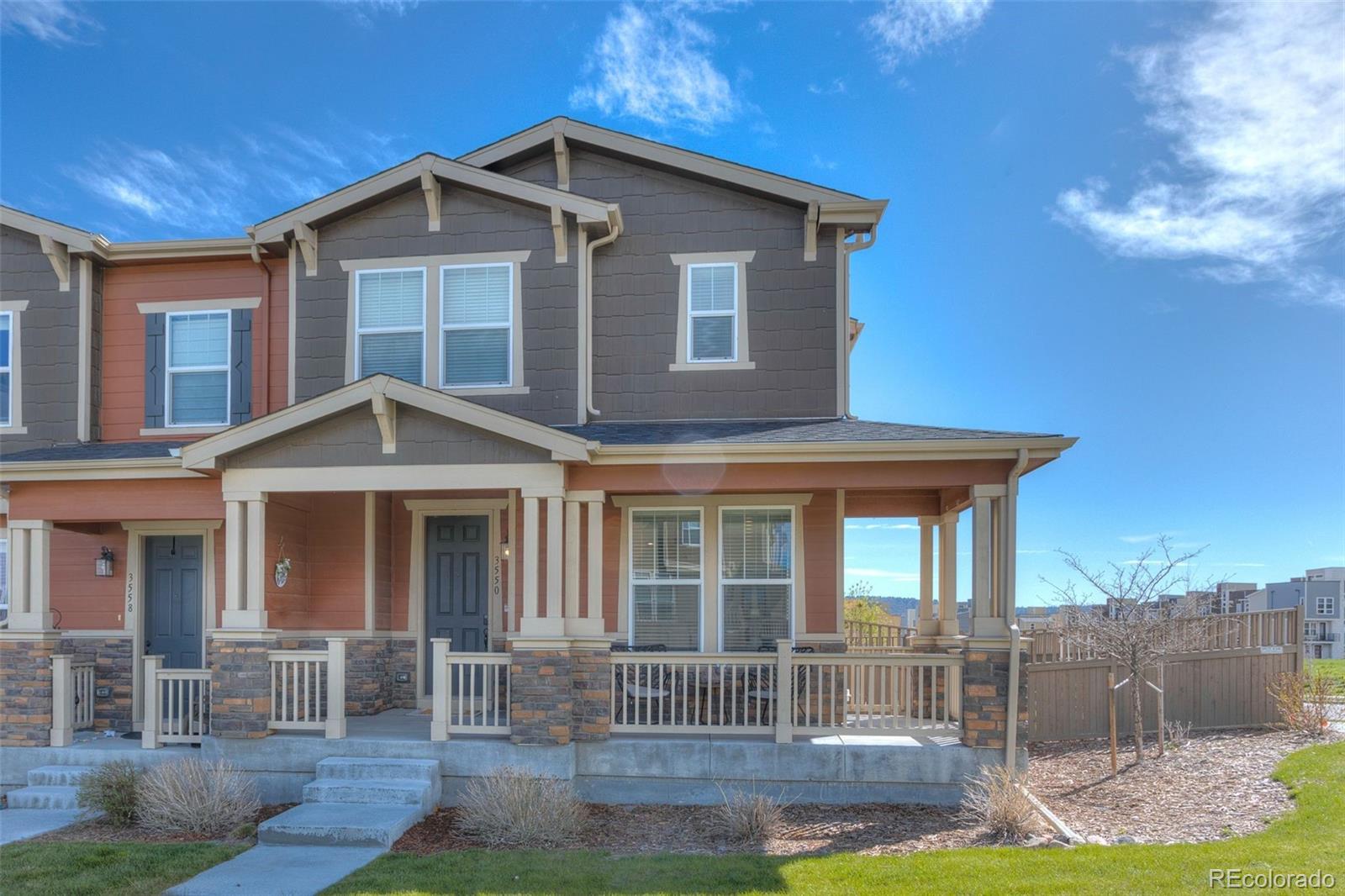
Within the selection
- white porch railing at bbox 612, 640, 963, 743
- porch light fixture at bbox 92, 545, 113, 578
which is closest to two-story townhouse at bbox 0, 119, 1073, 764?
porch light fixture at bbox 92, 545, 113, 578

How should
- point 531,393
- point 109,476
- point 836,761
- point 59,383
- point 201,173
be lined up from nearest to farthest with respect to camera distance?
point 836,761, point 109,476, point 531,393, point 59,383, point 201,173

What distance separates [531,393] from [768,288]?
303 centimetres

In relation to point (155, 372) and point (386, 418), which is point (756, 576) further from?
point (155, 372)

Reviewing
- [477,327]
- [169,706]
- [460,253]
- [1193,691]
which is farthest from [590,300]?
[1193,691]

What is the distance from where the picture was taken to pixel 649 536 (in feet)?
33.0

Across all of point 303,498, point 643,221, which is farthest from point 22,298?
point 643,221

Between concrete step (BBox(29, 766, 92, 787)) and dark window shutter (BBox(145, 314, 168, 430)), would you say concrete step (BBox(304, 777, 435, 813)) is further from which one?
dark window shutter (BBox(145, 314, 168, 430))

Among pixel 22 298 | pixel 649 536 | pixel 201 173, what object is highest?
pixel 201 173

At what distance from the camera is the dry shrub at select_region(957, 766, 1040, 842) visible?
23.0 ft

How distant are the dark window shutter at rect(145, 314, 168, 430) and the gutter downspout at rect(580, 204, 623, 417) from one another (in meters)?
5.46

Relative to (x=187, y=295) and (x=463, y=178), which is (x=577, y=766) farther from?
(x=187, y=295)

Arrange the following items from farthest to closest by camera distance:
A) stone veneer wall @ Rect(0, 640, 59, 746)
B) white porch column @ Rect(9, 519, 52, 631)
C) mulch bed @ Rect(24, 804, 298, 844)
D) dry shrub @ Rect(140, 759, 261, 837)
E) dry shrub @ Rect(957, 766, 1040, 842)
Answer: white porch column @ Rect(9, 519, 52, 631) → stone veneer wall @ Rect(0, 640, 59, 746) → dry shrub @ Rect(140, 759, 261, 837) → mulch bed @ Rect(24, 804, 298, 844) → dry shrub @ Rect(957, 766, 1040, 842)

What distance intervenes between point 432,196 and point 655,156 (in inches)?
104

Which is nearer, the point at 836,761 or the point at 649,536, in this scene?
the point at 836,761
